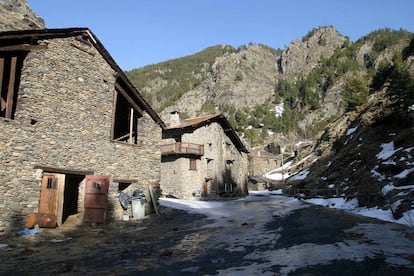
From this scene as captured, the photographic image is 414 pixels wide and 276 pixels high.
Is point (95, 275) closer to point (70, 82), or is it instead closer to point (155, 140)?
point (70, 82)

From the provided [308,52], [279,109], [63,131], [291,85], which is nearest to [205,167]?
[63,131]

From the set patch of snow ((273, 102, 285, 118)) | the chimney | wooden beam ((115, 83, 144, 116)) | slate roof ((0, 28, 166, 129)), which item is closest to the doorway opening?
wooden beam ((115, 83, 144, 116))

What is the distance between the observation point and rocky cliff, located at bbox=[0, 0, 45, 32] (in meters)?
20.9

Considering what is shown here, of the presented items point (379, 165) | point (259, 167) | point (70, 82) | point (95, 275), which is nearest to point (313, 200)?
point (379, 165)

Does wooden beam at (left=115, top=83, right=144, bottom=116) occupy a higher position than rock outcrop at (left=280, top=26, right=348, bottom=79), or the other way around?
rock outcrop at (left=280, top=26, right=348, bottom=79)

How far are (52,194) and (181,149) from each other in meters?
19.4

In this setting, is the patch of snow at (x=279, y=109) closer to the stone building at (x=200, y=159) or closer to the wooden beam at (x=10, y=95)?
the stone building at (x=200, y=159)

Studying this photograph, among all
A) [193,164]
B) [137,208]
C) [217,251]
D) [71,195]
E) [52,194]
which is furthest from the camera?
[193,164]

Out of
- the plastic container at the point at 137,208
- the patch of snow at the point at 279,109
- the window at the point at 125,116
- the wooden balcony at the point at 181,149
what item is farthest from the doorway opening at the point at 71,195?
the patch of snow at the point at 279,109

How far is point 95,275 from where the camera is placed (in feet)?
20.1

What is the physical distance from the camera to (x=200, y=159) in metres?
34.2

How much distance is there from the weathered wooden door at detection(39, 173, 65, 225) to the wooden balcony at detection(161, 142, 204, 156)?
61.3ft

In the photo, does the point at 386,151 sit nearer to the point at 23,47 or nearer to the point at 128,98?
the point at 128,98

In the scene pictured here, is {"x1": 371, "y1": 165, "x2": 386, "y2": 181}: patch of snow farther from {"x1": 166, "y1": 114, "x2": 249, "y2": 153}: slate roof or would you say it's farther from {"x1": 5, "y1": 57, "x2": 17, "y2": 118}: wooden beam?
{"x1": 166, "y1": 114, "x2": 249, "y2": 153}: slate roof
